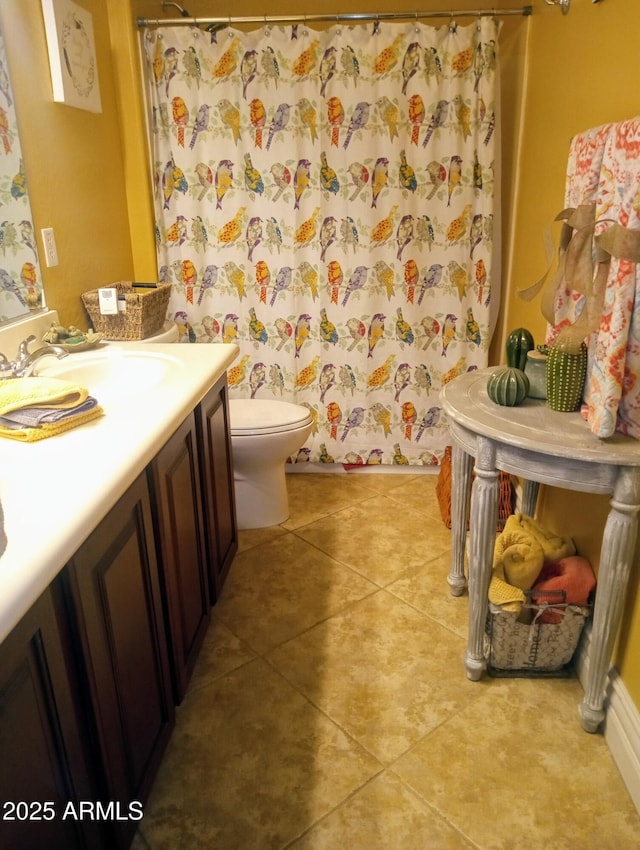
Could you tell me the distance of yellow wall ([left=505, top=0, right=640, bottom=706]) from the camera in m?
1.50

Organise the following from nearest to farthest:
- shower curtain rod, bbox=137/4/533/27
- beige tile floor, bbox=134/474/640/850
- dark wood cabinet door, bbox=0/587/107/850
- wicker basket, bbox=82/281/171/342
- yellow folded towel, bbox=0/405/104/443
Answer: dark wood cabinet door, bbox=0/587/107/850 < yellow folded towel, bbox=0/405/104/443 < beige tile floor, bbox=134/474/640/850 < wicker basket, bbox=82/281/171/342 < shower curtain rod, bbox=137/4/533/27

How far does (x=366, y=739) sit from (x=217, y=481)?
827mm

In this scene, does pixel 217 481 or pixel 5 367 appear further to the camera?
pixel 217 481

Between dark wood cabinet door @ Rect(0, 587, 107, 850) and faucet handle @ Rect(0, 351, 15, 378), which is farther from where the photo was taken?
faucet handle @ Rect(0, 351, 15, 378)

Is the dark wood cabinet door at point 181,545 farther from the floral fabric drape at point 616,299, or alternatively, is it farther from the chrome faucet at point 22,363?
the floral fabric drape at point 616,299

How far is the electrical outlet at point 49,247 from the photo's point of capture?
1.95 metres

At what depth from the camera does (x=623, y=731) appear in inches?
56.4

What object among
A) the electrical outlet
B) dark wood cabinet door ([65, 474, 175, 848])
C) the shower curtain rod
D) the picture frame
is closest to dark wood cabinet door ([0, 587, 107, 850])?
dark wood cabinet door ([65, 474, 175, 848])

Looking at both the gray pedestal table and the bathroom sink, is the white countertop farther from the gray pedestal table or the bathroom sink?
the gray pedestal table

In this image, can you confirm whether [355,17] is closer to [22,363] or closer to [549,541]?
[22,363]

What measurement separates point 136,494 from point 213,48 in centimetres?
210

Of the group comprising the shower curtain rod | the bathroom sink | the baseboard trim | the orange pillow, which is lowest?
the baseboard trim

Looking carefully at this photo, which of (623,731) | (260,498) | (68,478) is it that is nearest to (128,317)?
A: (260,498)

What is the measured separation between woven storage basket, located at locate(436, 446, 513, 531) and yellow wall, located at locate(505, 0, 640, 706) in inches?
8.7
